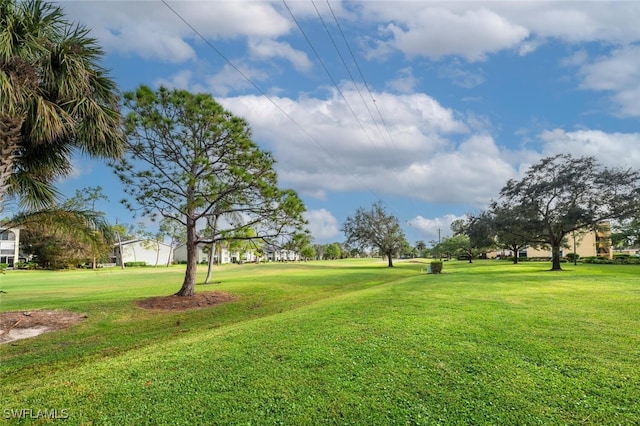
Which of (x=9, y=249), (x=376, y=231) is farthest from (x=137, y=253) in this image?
(x=376, y=231)

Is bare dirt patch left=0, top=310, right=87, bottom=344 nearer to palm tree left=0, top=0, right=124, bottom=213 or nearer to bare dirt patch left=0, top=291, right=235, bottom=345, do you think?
bare dirt patch left=0, top=291, right=235, bottom=345

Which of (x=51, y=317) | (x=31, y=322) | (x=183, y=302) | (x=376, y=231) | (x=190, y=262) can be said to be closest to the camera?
(x=31, y=322)

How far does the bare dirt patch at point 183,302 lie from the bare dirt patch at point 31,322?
2.55 metres

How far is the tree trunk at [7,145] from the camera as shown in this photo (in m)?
8.61

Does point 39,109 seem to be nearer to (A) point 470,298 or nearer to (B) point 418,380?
(B) point 418,380

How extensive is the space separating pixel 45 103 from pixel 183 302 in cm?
867

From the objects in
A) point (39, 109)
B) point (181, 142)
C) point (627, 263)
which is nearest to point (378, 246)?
point (627, 263)

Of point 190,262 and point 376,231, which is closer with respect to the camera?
point 190,262

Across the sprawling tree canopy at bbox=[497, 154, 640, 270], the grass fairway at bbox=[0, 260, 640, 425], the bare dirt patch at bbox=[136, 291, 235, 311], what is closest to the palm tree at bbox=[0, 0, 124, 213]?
the grass fairway at bbox=[0, 260, 640, 425]

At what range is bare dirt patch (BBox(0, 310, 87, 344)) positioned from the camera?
9.74 m

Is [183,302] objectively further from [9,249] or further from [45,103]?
[9,249]

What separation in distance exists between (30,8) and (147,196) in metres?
7.55

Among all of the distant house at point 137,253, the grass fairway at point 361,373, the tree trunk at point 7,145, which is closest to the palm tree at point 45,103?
the tree trunk at point 7,145

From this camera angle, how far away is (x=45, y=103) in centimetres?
869
